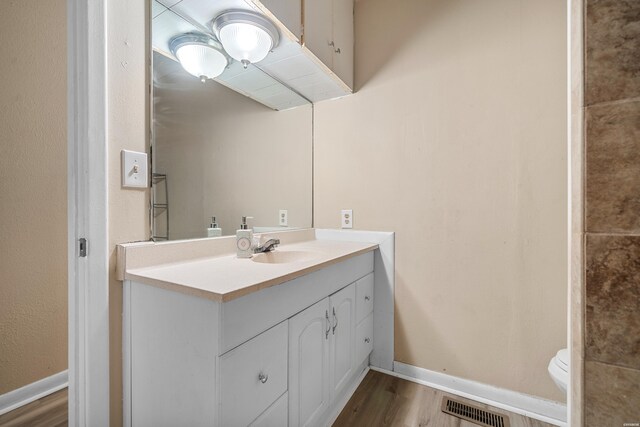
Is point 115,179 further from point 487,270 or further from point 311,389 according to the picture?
point 487,270

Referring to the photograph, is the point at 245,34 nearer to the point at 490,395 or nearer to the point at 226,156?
the point at 226,156

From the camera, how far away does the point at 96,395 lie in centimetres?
91

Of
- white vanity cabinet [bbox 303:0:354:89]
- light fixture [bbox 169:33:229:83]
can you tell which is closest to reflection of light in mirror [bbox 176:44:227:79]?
light fixture [bbox 169:33:229:83]

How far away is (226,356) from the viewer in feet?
2.56

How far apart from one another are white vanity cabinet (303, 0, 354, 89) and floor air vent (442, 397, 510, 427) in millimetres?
1914

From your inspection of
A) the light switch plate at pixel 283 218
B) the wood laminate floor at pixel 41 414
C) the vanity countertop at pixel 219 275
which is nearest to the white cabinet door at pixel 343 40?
the light switch plate at pixel 283 218

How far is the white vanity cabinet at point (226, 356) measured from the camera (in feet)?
2.56

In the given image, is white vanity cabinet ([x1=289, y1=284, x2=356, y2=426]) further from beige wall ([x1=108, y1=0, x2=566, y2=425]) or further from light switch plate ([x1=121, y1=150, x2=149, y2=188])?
light switch plate ([x1=121, y1=150, x2=149, y2=188])

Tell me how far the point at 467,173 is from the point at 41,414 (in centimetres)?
252

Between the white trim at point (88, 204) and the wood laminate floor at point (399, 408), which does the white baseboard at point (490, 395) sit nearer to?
the wood laminate floor at point (399, 408)

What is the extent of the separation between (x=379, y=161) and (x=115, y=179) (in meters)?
1.37

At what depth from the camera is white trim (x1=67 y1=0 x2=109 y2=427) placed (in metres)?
0.88

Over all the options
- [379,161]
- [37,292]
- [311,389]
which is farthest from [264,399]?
[37,292]

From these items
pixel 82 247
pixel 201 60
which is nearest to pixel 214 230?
pixel 82 247
